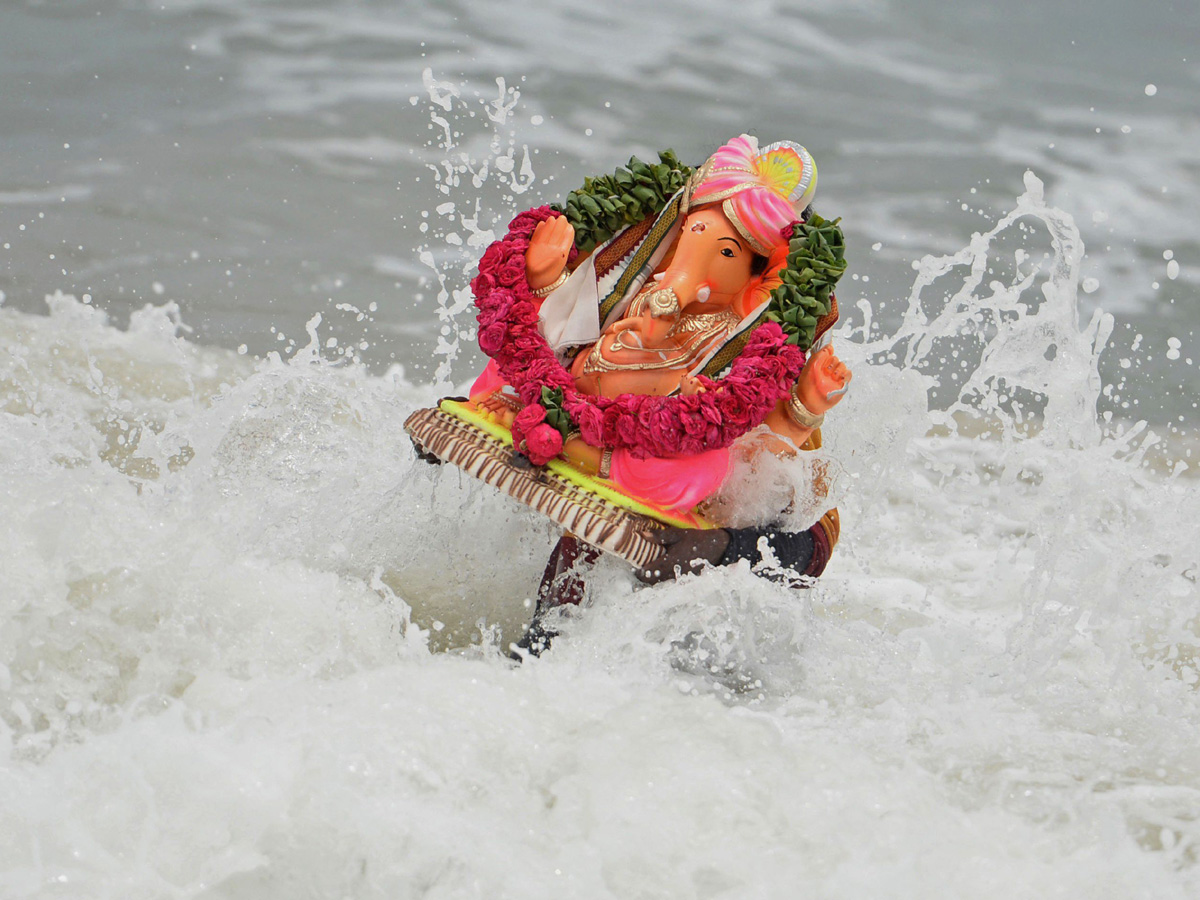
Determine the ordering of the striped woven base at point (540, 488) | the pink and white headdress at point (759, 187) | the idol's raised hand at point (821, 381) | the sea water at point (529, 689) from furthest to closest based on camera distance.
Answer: the pink and white headdress at point (759, 187) < the idol's raised hand at point (821, 381) < the striped woven base at point (540, 488) < the sea water at point (529, 689)

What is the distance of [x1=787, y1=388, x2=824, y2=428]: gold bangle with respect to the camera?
252 centimetres

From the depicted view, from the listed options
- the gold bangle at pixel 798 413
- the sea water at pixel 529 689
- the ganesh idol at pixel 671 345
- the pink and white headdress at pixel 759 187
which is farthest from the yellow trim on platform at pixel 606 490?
the pink and white headdress at pixel 759 187

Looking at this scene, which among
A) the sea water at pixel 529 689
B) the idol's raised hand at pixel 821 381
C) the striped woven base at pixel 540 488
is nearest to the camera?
the sea water at pixel 529 689

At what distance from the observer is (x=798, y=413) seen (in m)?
2.52

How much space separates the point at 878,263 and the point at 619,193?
14.8 feet

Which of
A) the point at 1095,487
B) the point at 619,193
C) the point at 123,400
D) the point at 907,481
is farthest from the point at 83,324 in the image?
the point at 1095,487

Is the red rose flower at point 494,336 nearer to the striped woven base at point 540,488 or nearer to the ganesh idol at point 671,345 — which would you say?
the ganesh idol at point 671,345

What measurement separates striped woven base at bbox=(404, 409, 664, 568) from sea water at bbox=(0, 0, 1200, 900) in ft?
0.50

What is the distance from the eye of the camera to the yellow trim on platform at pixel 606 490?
2.44 m

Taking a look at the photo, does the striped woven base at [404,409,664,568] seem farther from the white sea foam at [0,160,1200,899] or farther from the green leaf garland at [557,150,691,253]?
the green leaf garland at [557,150,691,253]

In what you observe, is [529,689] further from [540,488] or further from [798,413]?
[798,413]

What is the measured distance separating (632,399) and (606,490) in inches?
7.9

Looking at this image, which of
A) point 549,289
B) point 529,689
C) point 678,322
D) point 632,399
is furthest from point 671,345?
point 529,689

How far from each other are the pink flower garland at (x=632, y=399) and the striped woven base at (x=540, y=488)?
6 cm
